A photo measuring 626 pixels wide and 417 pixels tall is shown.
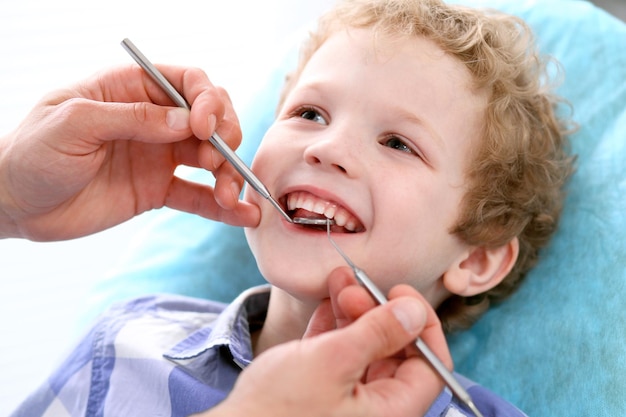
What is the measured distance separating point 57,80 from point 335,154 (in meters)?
1.28

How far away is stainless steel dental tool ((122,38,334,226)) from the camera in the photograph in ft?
3.91

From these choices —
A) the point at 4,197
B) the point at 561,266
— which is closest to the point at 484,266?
the point at 561,266

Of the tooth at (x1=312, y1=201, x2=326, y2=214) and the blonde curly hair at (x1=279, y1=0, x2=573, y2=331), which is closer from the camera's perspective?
the tooth at (x1=312, y1=201, x2=326, y2=214)

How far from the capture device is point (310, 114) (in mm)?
A: 1384

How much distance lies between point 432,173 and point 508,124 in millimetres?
202

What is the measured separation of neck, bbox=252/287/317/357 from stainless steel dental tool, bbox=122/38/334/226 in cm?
22

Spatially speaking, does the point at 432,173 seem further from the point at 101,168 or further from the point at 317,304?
the point at 101,168

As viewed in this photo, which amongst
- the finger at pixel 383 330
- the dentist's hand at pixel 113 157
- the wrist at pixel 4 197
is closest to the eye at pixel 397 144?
the dentist's hand at pixel 113 157

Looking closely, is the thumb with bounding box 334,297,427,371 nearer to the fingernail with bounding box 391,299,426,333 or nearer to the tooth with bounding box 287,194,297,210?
the fingernail with bounding box 391,299,426,333

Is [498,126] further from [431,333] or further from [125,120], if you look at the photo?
[125,120]

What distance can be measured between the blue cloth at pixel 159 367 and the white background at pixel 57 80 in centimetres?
53

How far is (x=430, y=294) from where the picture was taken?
148cm

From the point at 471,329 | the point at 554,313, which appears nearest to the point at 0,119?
the point at 471,329

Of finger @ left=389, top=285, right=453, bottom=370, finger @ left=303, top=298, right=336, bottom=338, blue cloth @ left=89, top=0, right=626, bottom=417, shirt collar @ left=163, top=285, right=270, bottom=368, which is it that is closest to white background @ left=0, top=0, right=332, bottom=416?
blue cloth @ left=89, top=0, right=626, bottom=417
